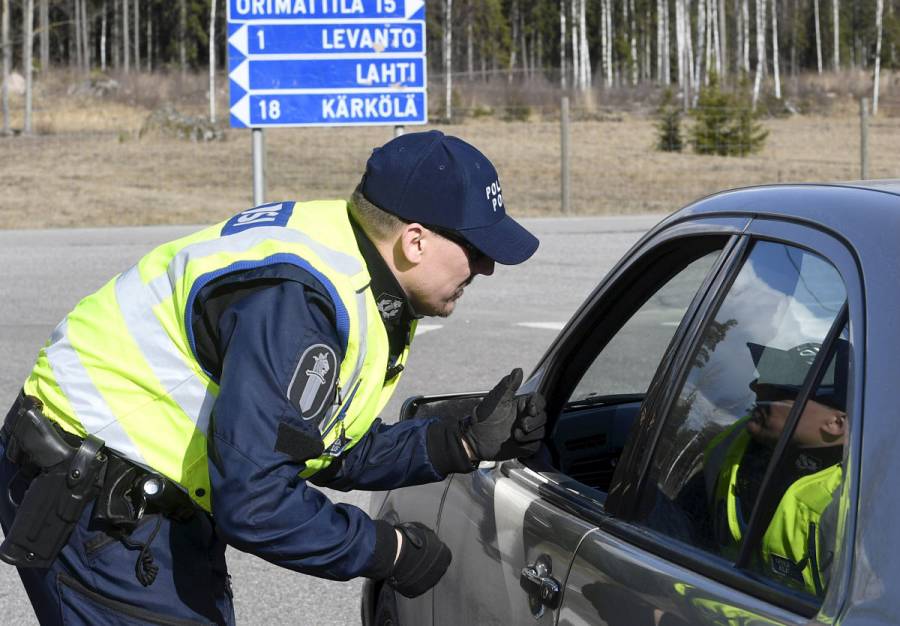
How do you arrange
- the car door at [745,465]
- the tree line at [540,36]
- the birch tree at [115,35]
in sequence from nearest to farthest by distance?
the car door at [745,465]
the tree line at [540,36]
the birch tree at [115,35]

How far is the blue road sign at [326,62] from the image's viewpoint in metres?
13.5

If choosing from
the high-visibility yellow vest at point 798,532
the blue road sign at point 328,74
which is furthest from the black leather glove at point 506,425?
the blue road sign at point 328,74

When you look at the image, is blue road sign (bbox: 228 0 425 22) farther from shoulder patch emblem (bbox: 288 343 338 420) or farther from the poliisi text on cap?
shoulder patch emblem (bbox: 288 343 338 420)

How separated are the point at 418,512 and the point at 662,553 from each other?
117 centimetres

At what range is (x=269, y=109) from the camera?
1374 centimetres

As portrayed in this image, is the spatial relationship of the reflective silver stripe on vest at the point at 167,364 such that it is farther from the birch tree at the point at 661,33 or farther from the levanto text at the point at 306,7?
the birch tree at the point at 661,33

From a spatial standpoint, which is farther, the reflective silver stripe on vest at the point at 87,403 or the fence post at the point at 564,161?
the fence post at the point at 564,161

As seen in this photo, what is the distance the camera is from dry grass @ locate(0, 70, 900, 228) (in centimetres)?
2305

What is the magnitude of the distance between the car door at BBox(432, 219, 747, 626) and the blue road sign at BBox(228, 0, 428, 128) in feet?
35.3

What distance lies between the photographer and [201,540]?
2.67 meters

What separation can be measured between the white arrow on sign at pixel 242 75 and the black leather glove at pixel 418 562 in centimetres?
1137

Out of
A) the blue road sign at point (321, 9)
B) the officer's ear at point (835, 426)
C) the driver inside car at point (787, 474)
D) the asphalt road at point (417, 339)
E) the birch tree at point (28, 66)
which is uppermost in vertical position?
the birch tree at point (28, 66)

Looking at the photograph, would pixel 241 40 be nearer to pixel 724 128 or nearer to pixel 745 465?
pixel 745 465

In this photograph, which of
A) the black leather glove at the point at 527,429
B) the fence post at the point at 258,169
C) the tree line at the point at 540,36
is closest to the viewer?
the black leather glove at the point at 527,429
